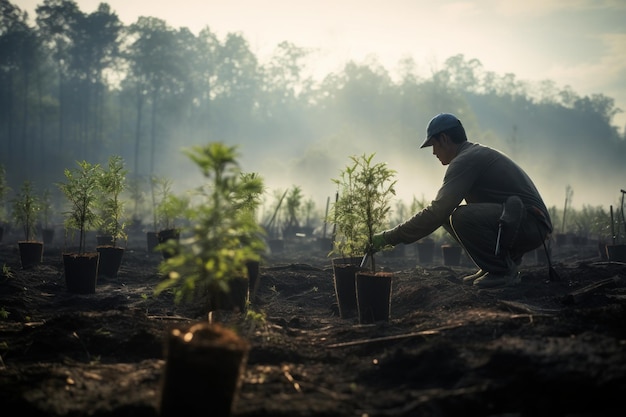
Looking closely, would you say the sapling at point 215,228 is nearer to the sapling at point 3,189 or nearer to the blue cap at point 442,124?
the blue cap at point 442,124

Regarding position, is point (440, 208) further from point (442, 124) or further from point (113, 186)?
point (113, 186)

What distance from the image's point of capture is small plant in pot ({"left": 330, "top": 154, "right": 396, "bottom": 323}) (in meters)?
5.34

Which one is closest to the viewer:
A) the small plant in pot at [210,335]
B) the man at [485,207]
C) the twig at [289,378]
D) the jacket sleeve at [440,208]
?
the small plant in pot at [210,335]

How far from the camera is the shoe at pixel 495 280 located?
677 cm

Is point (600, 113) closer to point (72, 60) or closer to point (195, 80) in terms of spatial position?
point (195, 80)

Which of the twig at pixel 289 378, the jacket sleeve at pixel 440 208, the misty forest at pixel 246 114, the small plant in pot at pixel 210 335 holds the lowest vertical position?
the twig at pixel 289 378

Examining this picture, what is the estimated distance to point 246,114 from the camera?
238 ft

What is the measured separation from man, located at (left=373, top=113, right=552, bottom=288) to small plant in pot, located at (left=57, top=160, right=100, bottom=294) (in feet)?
16.4

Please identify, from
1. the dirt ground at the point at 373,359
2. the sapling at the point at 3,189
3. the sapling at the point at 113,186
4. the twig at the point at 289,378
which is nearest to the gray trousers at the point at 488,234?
the dirt ground at the point at 373,359

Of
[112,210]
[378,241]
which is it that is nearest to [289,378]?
[378,241]

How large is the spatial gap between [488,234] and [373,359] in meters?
3.44

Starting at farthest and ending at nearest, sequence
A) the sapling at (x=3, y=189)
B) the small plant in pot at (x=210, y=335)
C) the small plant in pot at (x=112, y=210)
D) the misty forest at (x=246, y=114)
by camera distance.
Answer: the misty forest at (x=246, y=114) → the sapling at (x=3, y=189) → the small plant in pot at (x=112, y=210) → the small plant in pot at (x=210, y=335)

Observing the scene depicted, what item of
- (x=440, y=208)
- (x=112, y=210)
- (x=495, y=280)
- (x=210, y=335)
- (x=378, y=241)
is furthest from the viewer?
(x=112, y=210)

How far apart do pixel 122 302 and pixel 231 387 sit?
4.93 meters
